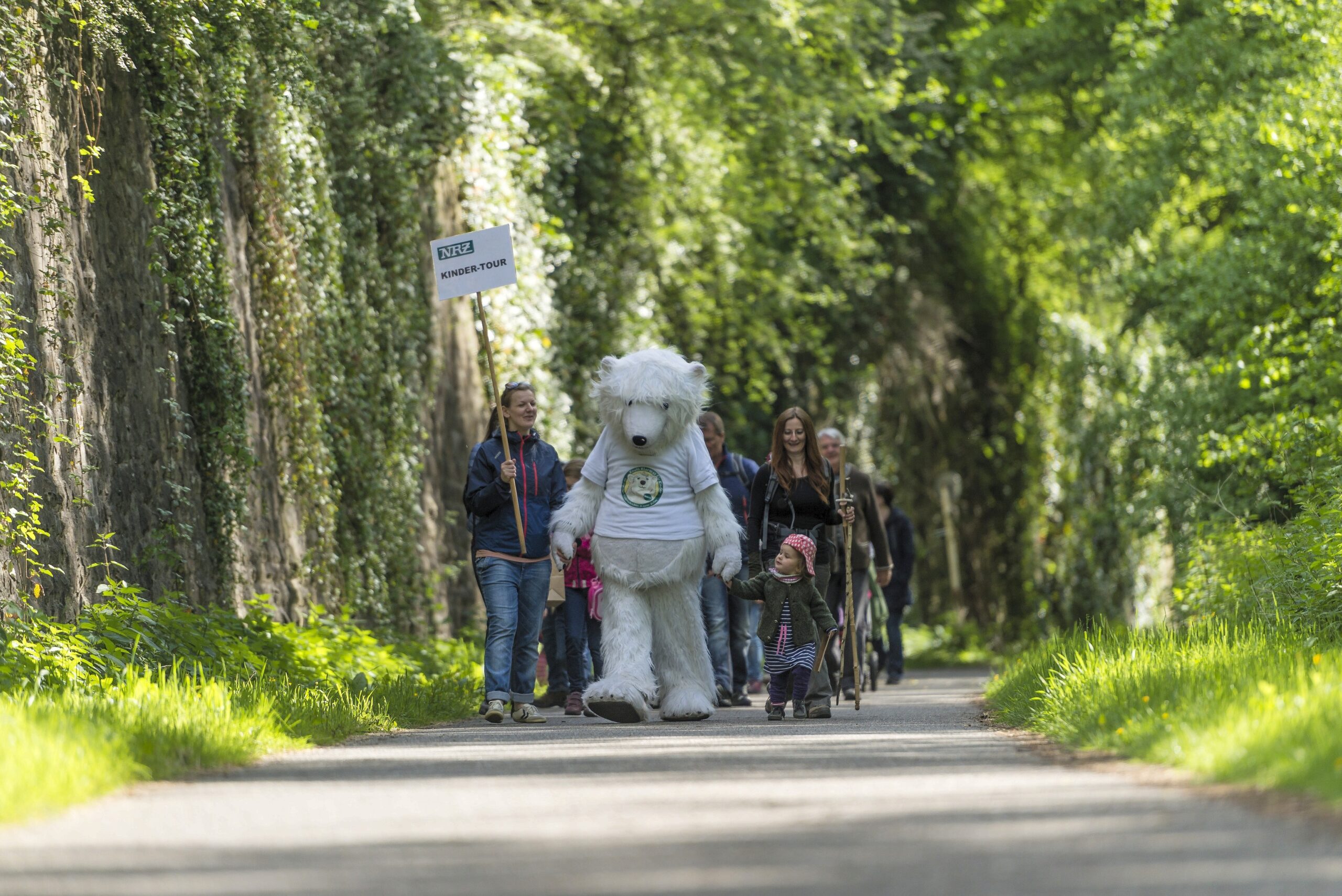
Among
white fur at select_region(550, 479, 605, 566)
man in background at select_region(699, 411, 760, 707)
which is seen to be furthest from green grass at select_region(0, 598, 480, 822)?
man in background at select_region(699, 411, 760, 707)

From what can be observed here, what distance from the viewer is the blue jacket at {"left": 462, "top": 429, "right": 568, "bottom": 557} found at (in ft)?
36.3

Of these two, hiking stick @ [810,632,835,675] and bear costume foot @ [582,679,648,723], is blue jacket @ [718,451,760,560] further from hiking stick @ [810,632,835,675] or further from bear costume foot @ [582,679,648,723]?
bear costume foot @ [582,679,648,723]

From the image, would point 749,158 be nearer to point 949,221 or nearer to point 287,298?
point 949,221

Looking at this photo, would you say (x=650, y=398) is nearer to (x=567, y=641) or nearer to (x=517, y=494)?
(x=517, y=494)

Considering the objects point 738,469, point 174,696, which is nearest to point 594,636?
point 738,469

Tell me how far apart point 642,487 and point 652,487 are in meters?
0.06

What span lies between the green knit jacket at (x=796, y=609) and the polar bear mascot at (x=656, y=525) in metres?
0.37

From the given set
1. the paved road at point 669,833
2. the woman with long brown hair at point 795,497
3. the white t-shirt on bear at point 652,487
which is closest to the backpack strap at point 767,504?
the woman with long brown hair at point 795,497

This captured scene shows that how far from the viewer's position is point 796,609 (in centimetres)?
1086

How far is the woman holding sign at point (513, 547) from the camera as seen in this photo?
10.9 meters

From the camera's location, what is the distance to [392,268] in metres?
15.3

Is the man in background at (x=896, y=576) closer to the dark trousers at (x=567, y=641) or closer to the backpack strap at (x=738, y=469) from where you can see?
the backpack strap at (x=738, y=469)

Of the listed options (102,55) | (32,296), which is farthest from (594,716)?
(102,55)

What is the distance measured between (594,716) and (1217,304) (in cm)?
942
